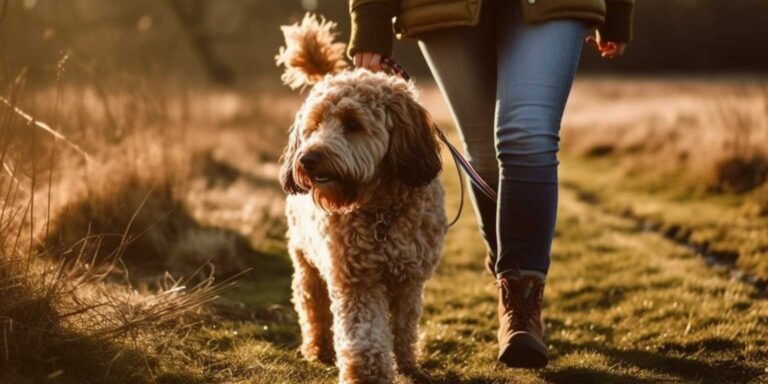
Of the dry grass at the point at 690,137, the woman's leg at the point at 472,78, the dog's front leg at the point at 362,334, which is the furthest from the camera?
the dry grass at the point at 690,137

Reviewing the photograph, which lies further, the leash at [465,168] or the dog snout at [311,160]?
the leash at [465,168]

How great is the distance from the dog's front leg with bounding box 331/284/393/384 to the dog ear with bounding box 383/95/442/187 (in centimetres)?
52

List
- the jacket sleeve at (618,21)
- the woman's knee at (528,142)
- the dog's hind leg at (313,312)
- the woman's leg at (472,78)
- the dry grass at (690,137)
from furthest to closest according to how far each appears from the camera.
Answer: the dry grass at (690,137)
the dog's hind leg at (313,312)
the jacket sleeve at (618,21)
the woman's leg at (472,78)
the woman's knee at (528,142)

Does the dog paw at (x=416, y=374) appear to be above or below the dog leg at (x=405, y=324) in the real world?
below

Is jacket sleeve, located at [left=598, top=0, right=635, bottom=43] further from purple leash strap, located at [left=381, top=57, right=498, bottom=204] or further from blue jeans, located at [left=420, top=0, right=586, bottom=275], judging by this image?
purple leash strap, located at [left=381, top=57, right=498, bottom=204]

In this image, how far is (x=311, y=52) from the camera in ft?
15.0

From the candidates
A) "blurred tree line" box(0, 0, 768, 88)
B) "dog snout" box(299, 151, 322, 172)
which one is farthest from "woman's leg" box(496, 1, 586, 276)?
"blurred tree line" box(0, 0, 768, 88)

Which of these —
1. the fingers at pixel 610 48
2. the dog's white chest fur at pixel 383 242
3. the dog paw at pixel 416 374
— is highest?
the fingers at pixel 610 48

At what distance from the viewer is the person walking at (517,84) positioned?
3.67 m

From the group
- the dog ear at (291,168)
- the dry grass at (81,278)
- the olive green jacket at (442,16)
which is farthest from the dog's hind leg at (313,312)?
the olive green jacket at (442,16)

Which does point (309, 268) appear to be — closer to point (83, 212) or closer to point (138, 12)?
point (83, 212)

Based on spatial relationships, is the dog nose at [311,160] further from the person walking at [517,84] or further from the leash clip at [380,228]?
the person walking at [517,84]

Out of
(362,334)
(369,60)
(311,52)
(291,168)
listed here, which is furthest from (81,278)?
(311,52)

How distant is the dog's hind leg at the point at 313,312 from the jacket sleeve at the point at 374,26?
1135 mm
